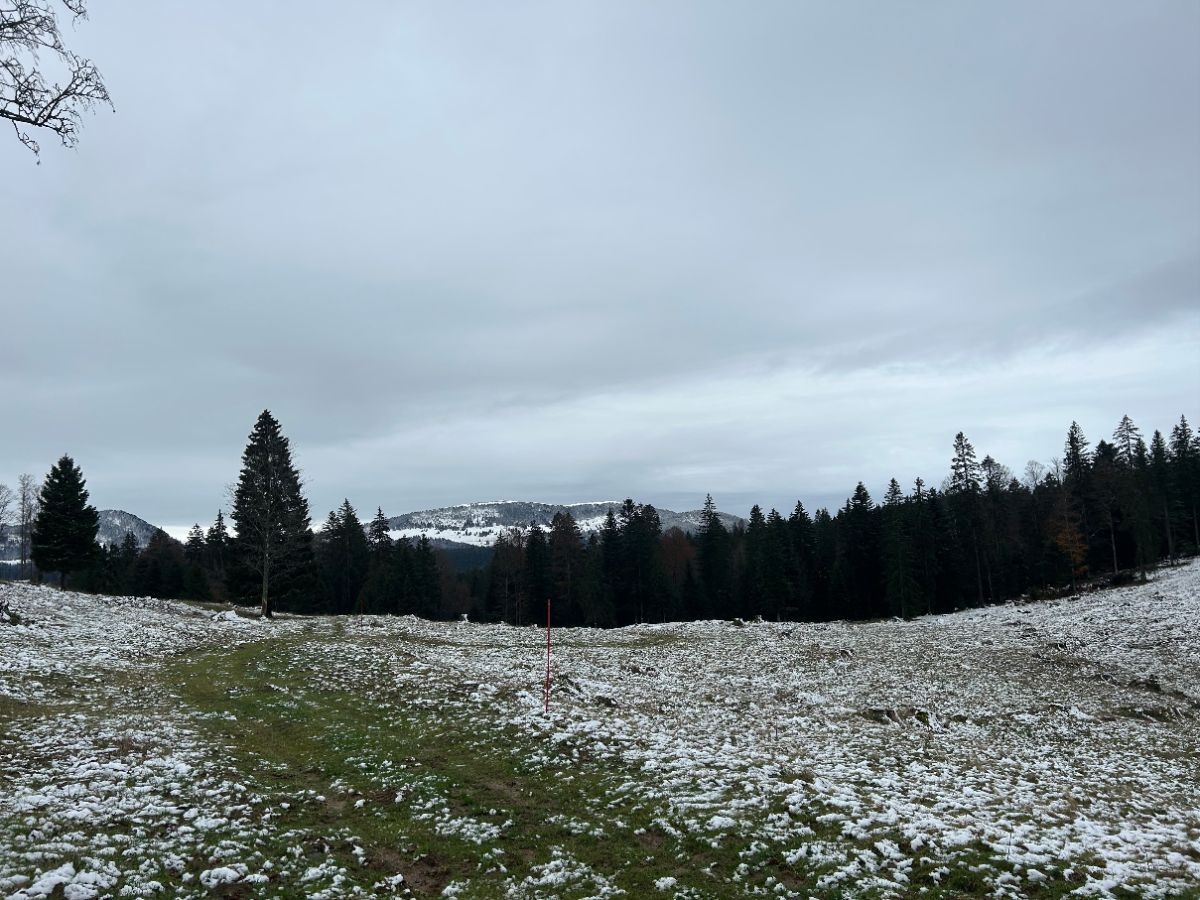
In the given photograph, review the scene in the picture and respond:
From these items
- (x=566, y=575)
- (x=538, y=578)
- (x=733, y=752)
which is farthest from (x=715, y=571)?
(x=733, y=752)

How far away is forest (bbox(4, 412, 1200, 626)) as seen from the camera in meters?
71.1

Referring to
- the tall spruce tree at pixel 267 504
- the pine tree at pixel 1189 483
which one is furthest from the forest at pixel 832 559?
the tall spruce tree at pixel 267 504

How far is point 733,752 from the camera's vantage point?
1560cm

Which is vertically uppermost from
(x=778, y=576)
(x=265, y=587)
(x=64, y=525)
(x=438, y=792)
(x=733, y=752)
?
(x=64, y=525)

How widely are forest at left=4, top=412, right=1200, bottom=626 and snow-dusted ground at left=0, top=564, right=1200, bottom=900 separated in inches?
1462

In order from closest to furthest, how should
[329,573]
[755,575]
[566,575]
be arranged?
1. [755,575]
2. [566,575]
3. [329,573]

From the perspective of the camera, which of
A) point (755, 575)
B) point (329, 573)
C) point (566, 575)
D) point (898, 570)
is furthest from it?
point (329, 573)

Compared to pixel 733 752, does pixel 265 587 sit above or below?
above

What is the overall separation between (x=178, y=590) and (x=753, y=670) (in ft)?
259

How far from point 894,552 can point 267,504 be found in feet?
195

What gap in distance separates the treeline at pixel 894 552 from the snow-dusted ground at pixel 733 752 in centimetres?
3684

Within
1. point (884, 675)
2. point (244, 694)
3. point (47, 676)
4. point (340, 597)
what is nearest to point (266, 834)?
point (244, 694)

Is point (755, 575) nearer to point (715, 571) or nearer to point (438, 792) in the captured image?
point (715, 571)

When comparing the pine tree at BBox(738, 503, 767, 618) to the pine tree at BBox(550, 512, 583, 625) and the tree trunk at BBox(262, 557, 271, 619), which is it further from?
the tree trunk at BBox(262, 557, 271, 619)
